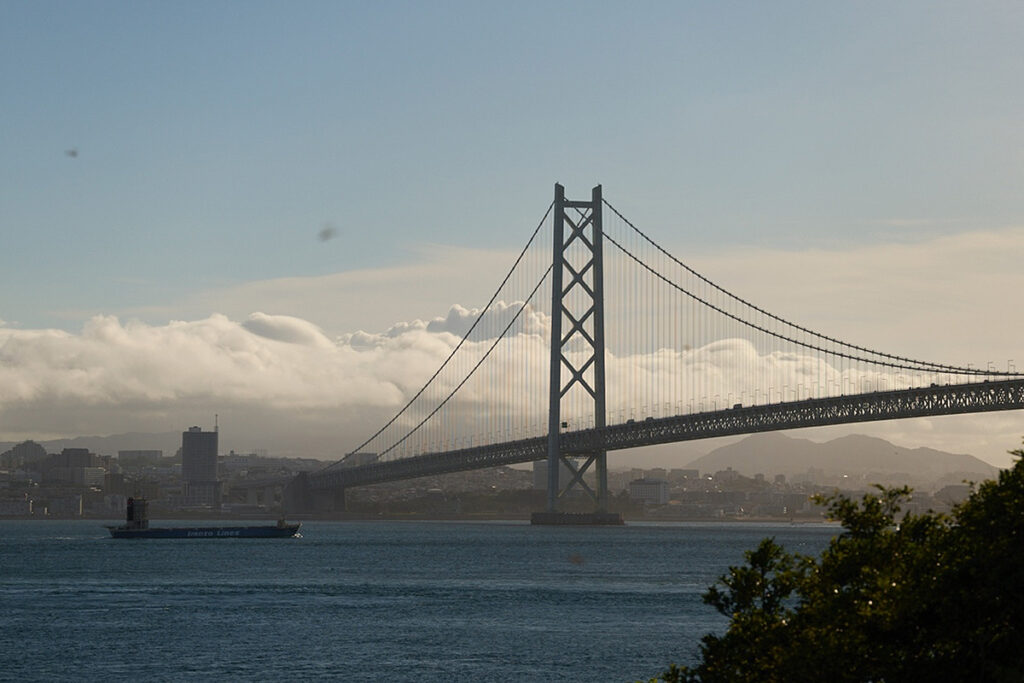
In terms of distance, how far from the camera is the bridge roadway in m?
84.1

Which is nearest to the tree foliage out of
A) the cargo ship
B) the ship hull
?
the cargo ship

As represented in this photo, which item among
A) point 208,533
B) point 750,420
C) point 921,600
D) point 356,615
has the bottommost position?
point 356,615

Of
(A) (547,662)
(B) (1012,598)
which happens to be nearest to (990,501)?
(B) (1012,598)

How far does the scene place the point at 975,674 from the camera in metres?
13.0

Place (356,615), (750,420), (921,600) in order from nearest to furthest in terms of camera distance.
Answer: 1. (921,600)
2. (356,615)
3. (750,420)

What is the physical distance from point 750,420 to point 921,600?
273ft

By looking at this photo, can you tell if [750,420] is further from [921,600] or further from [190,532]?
[921,600]

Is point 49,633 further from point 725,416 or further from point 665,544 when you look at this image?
point 665,544

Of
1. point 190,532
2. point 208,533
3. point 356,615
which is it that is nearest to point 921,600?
point 356,615

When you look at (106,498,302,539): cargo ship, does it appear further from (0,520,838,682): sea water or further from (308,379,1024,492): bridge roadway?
(0,520,838,682): sea water

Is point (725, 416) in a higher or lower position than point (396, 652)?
higher

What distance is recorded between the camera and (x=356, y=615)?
48156mm

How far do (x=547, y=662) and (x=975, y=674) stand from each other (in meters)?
24.2

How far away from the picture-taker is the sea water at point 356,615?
1407 inches
